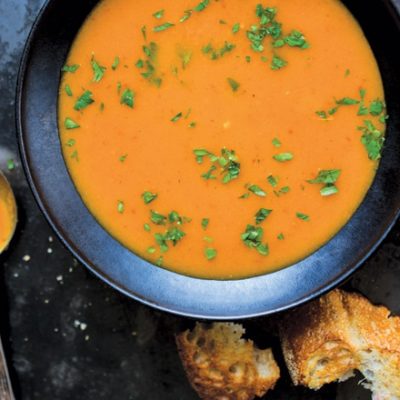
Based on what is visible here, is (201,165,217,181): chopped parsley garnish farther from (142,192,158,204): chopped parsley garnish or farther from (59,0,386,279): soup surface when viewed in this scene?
(142,192,158,204): chopped parsley garnish

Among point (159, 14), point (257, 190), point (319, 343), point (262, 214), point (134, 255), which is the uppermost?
point (159, 14)

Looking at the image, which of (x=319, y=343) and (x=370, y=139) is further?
(x=319, y=343)

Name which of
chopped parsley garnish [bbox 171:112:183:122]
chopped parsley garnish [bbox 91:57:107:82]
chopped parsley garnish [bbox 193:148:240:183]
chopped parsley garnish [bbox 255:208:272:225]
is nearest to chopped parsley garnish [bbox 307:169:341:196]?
chopped parsley garnish [bbox 255:208:272:225]

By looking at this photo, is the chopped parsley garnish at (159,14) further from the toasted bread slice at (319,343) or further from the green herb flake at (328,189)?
the toasted bread slice at (319,343)

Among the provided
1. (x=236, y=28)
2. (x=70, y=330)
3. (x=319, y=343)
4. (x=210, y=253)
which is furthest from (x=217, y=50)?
(x=70, y=330)

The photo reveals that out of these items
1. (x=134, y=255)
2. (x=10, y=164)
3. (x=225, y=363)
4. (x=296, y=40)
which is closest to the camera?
(x=296, y=40)

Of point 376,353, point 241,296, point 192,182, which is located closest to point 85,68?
point 192,182

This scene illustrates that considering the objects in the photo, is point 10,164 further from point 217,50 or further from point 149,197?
point 217,50
